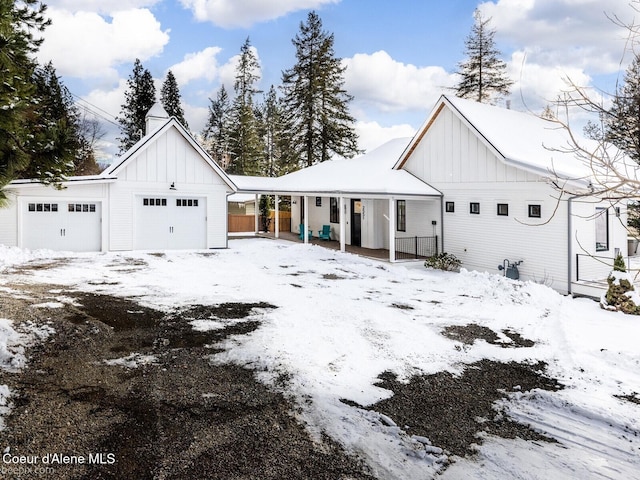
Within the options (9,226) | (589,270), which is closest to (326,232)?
(589,270)

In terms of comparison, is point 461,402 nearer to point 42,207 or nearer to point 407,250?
point 407,250

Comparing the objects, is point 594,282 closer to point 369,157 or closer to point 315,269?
point 315,269

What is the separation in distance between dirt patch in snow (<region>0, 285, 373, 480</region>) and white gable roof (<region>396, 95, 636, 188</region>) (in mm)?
10758

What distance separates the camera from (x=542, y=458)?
4176mm

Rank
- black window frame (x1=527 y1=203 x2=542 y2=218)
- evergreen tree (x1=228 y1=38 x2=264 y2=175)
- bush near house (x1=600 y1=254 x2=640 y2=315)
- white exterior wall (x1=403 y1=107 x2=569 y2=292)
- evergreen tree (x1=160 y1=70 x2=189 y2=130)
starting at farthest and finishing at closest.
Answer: evergreen tree (x1=160 y1=70 x2=189 y2=130) → evergreen tree (x1=228 y1=38 x2=264 y2=175) → black window frame (x1=527 y1=203 x2=542 y2=218) → white exterior wall (x1=403 y1=107 x2=569 y2=292) → bush near house (x1=600 y1=254 x2=640 y2=315)

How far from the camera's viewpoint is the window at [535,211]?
43.8ft

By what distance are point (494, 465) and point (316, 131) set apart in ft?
110

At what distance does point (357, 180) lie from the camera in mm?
19266

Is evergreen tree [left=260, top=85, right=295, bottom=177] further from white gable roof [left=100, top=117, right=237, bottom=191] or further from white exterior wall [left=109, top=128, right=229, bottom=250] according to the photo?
white gable roof [left=100, top=117, right=237, bottom=191]

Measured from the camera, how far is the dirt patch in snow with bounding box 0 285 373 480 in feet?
12.4

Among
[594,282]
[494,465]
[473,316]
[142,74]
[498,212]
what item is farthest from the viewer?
[142,74]

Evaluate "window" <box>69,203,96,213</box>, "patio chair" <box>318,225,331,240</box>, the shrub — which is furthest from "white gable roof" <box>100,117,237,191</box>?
the shrub

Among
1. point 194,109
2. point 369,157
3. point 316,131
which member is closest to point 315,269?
point 369,157

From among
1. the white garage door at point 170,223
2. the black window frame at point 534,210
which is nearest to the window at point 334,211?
the white garage door at point 170,223
